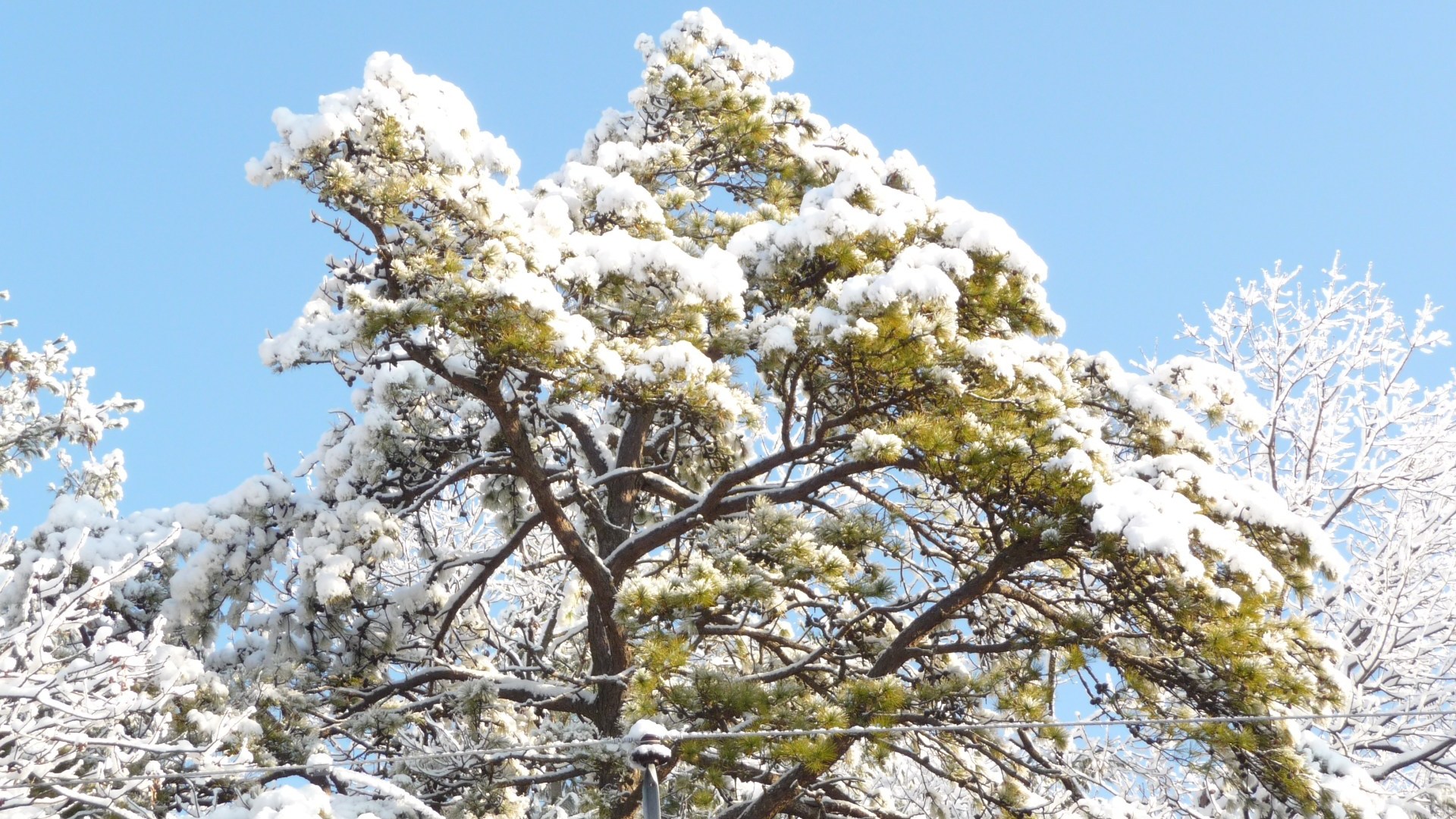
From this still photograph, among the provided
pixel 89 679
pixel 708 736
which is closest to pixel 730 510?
pixel 708 736

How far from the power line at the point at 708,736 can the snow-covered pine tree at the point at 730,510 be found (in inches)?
4.9

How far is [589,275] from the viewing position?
6.96 metres

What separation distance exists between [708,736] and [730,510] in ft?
9.03

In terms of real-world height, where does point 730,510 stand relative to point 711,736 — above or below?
above

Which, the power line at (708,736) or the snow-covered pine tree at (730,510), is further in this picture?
the snow-covered pine tree at (730,510)

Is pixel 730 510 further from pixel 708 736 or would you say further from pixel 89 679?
pixel 89 679

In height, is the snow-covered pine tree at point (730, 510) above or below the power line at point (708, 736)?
above

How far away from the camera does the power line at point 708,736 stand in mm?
5086

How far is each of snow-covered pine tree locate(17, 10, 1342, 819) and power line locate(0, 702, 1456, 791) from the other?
0.12m

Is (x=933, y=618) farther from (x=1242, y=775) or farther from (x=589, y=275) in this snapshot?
(x=589, y=275)

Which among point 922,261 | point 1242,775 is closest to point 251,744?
point 922,261

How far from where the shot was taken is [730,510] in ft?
26.5

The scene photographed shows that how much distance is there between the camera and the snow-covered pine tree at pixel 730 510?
A: 6453mm

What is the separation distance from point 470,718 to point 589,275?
9.46ft
